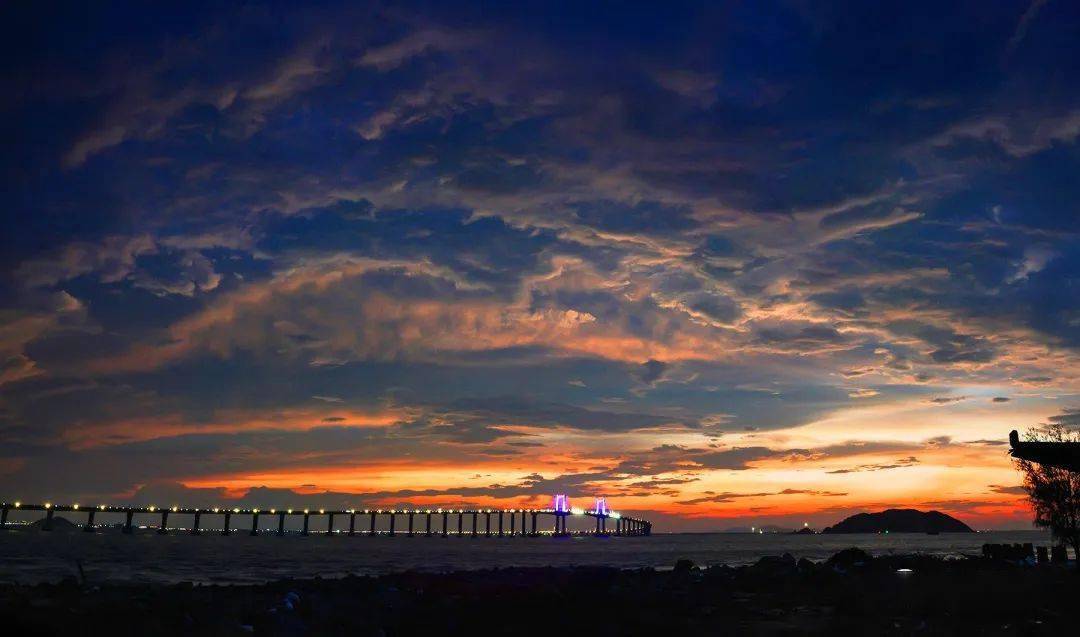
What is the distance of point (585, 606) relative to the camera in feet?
103

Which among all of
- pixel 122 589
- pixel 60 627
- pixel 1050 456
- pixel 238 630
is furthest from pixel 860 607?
pixel 122 589

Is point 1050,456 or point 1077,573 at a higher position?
point 1050,456

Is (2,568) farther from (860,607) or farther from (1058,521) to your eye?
(1058,521)

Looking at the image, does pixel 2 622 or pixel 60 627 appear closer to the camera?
pixel 2 622

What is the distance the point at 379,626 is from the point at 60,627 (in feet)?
29.8

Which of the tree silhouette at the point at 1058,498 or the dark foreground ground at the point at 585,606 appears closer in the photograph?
the dark foreground ground at the point at 585,606

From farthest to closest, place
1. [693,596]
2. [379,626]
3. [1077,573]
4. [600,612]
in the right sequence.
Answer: [1077,573] < [693,596] < [600,612] < [379,626]

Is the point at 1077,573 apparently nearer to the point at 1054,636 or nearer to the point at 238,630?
the point at 1054,636

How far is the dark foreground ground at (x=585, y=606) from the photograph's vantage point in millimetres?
24812

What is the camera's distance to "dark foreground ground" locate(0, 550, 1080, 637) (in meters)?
24.8

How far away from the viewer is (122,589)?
35750 millimetres

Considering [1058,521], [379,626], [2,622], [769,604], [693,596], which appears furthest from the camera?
[1058,521]

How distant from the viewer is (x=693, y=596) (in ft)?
116

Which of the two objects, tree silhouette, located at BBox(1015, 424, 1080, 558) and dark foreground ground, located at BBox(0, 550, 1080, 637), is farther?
tree silhouette, located at BBox(1015, 424, 1080, 558)
